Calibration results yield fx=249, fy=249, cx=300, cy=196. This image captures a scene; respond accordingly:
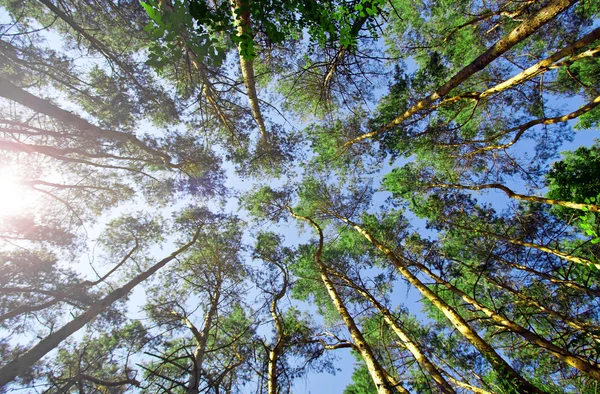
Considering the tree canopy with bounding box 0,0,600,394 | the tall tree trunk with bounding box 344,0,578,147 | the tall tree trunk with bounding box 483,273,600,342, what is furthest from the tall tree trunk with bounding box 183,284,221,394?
the tall tree trunk with bounding box 344,0,578,147

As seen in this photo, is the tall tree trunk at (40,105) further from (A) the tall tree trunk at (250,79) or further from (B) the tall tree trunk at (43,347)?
(B) the tall tree trunk at (43,347)

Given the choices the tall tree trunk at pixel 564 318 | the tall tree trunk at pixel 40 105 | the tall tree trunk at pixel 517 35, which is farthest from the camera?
→ the tall tree trunk at pixel 40 105

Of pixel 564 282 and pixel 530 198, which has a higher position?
pixel 530 198

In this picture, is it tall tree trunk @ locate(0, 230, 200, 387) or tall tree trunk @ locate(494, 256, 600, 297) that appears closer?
tall tree trunk @ locate(494, 256, 600, 297)

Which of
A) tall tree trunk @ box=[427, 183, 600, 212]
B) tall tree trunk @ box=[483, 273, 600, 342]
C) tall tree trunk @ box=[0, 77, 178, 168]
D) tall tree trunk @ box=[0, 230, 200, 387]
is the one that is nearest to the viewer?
tall tree trunk @ box=[483, 273, 600, 342]

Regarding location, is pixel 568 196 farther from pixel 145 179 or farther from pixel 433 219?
pixel 145 179

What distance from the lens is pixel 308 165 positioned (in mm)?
10461

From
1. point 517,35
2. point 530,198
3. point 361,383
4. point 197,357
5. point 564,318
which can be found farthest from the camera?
point 361,383

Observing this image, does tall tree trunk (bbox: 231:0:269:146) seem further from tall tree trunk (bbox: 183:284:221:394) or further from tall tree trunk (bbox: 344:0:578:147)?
tall tree trunk (bbox: 344:0:578:147)

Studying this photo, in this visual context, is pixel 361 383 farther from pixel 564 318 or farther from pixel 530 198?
pixel 530 198

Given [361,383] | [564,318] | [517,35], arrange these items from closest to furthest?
[517,35], [564,318], [361,383]

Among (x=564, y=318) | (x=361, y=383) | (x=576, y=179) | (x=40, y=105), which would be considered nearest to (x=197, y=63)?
(x=40, y=105)

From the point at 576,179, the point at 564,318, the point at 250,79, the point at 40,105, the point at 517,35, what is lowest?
the point at 564,318

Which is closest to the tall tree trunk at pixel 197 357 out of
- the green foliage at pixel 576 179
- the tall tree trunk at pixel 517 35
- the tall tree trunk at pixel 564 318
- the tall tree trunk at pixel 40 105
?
the tall tree trunk at pixel 564 318
